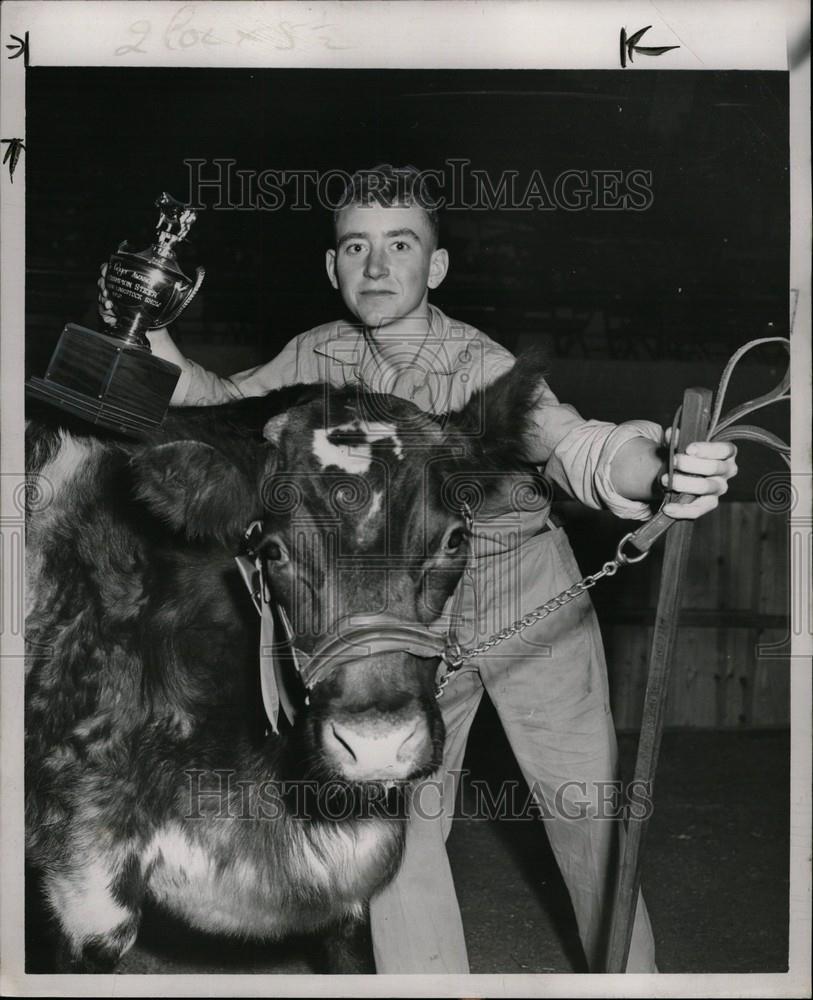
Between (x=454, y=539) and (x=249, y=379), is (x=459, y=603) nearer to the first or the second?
(x=454, y=539)

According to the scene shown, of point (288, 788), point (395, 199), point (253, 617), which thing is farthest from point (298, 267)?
point (288, 788)

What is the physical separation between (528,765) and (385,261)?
4.06ft

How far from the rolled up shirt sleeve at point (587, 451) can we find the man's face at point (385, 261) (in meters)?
0.40

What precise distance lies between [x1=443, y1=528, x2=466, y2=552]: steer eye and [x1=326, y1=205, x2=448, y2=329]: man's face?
0.52 metres

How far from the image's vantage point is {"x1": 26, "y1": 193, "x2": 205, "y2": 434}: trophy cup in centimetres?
226

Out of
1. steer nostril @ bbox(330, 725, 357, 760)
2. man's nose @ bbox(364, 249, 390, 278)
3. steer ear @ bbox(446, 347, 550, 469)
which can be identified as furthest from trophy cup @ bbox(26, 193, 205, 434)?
→ steer nostril @ bbox(330, 725, 357, 760)

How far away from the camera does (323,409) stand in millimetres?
2268

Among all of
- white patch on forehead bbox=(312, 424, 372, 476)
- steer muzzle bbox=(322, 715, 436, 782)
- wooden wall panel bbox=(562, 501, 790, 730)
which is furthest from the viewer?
wooden wall panel bbox=(562, 501, 790, 730)

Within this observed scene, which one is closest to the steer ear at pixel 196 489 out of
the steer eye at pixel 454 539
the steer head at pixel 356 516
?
the steer head at pixel 356 516

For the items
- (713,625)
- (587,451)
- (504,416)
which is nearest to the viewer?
(587,451)

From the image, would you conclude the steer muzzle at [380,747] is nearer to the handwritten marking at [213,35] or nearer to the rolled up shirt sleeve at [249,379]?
the rolled up shirt sleeve at [249,379]

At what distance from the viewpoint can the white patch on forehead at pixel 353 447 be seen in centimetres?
217

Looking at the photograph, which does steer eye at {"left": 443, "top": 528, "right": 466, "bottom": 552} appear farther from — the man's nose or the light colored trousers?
the man's nose

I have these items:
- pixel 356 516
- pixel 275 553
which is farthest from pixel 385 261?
pixel 275 553
